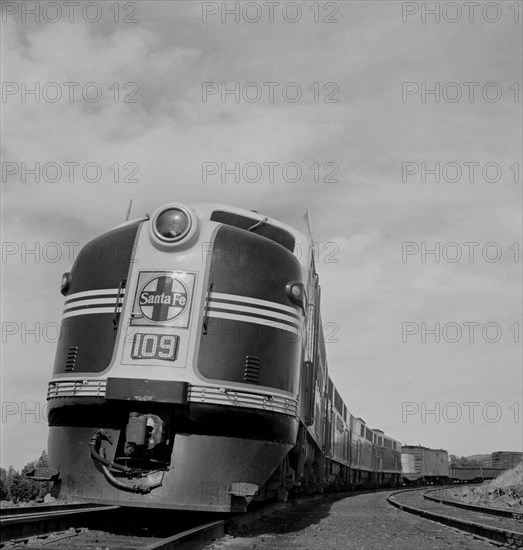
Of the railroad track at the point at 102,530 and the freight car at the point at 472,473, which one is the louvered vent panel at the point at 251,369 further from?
the freight car at the point at 472,473

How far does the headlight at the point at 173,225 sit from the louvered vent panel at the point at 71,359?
5.48 feet

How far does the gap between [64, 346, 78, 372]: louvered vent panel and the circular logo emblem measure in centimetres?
103

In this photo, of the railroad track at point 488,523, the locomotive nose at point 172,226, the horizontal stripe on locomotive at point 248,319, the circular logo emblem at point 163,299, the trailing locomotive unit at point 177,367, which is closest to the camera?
the trailing locomotive unit at point 177,367

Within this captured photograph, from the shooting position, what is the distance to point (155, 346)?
25.2ft

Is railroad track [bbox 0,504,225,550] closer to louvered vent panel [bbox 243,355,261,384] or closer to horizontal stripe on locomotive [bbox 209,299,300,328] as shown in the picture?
louvered vent panel [bbox 243,355,261,384]

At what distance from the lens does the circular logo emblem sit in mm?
7844

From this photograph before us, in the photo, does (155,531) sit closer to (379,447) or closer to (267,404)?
(267,404)

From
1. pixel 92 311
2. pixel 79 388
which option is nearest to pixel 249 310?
pixel 92 311

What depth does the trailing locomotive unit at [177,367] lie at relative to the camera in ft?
24.1

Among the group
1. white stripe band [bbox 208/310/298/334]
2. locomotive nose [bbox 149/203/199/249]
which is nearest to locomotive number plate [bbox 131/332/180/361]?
white stripe band [bbox 208/310/298/334]

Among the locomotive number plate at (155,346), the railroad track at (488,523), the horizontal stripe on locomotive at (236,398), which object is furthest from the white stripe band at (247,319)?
the railroad track at (488,523)

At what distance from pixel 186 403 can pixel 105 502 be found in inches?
54.1

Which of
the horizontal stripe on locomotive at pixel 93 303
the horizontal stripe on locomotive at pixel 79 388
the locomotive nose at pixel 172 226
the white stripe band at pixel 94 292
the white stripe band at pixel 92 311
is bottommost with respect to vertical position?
the horizontal stripe on locomotive at pixel 79 388

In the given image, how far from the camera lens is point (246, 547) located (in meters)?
7.06
